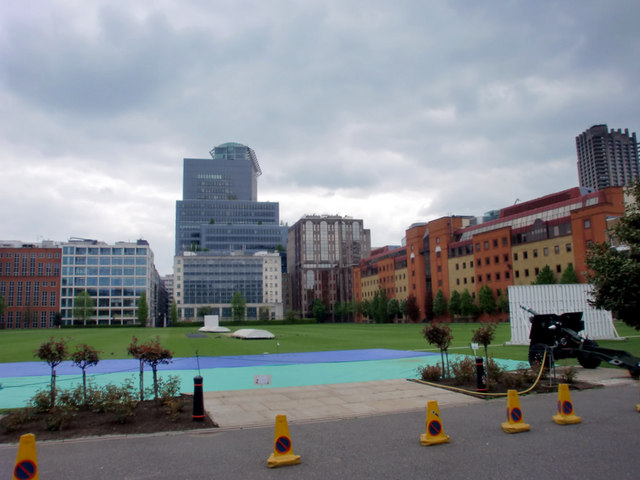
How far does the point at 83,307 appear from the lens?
13812cm

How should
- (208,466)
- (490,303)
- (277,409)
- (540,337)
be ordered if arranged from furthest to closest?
(490,303) → (540,337) → (277,409) → (208,466)

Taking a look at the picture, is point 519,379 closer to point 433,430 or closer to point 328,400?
point 328,400

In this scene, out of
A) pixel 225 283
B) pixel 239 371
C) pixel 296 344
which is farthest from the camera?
pixel 225 283

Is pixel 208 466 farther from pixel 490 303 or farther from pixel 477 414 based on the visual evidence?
pixel 490 303

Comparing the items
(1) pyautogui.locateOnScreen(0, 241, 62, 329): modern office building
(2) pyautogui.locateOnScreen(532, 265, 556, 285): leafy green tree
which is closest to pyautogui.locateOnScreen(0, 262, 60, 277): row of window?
(1) pyautogui.locateOnScreen(0, 241, 62, 329): modern office building

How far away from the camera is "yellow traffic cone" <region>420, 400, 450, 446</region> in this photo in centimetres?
869

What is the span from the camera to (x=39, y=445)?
30.3ft

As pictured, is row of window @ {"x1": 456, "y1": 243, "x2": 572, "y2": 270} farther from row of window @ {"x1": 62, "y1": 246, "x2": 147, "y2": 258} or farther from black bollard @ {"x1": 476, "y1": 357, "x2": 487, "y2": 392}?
row of window @ {"x1": 62, "y1": 246, "x2": 147, "y2": 258}

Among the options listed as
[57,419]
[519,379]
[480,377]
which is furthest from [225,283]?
[57,419]

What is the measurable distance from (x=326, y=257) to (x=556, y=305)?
158 meters

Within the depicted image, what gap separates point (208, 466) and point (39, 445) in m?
3.77

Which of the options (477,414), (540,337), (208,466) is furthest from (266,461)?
(540,337)

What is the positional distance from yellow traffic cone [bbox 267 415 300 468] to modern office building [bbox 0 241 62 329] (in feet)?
515

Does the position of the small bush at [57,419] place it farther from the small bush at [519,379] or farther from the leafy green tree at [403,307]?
the leafy green tree at [403,307]
